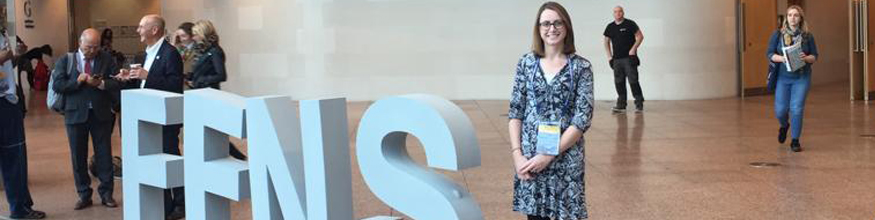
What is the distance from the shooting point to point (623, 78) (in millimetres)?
15961

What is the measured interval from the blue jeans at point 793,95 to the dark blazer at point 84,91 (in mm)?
6305

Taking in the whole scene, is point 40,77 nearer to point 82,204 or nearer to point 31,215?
point 82,204

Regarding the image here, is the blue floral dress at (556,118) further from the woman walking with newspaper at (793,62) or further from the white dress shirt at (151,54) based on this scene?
the woman walking with newspaper at (793,62)

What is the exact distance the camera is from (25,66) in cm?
2456

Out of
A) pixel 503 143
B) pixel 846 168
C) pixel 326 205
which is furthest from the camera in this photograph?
pixel 503 143

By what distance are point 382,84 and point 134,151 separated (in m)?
14.0

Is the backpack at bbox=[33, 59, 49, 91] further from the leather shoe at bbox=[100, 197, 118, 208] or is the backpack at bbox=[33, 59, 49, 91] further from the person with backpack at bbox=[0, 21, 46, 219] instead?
the person with backpack at bbox=[0, 21, 46, 219]

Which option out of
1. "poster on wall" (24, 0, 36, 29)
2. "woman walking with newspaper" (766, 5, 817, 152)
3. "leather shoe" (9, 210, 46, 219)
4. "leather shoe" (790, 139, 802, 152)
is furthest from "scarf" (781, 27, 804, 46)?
"poster on wall" (24, 0, 36, 29)

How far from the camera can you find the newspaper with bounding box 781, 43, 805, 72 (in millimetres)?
9898

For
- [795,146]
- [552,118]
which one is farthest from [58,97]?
[795,146]

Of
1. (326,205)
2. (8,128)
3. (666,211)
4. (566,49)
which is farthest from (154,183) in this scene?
(666,211)

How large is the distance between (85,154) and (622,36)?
31.5 ft

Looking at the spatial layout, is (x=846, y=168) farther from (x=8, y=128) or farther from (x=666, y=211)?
(x=8, y=128)

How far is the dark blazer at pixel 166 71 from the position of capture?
24.2 feet
